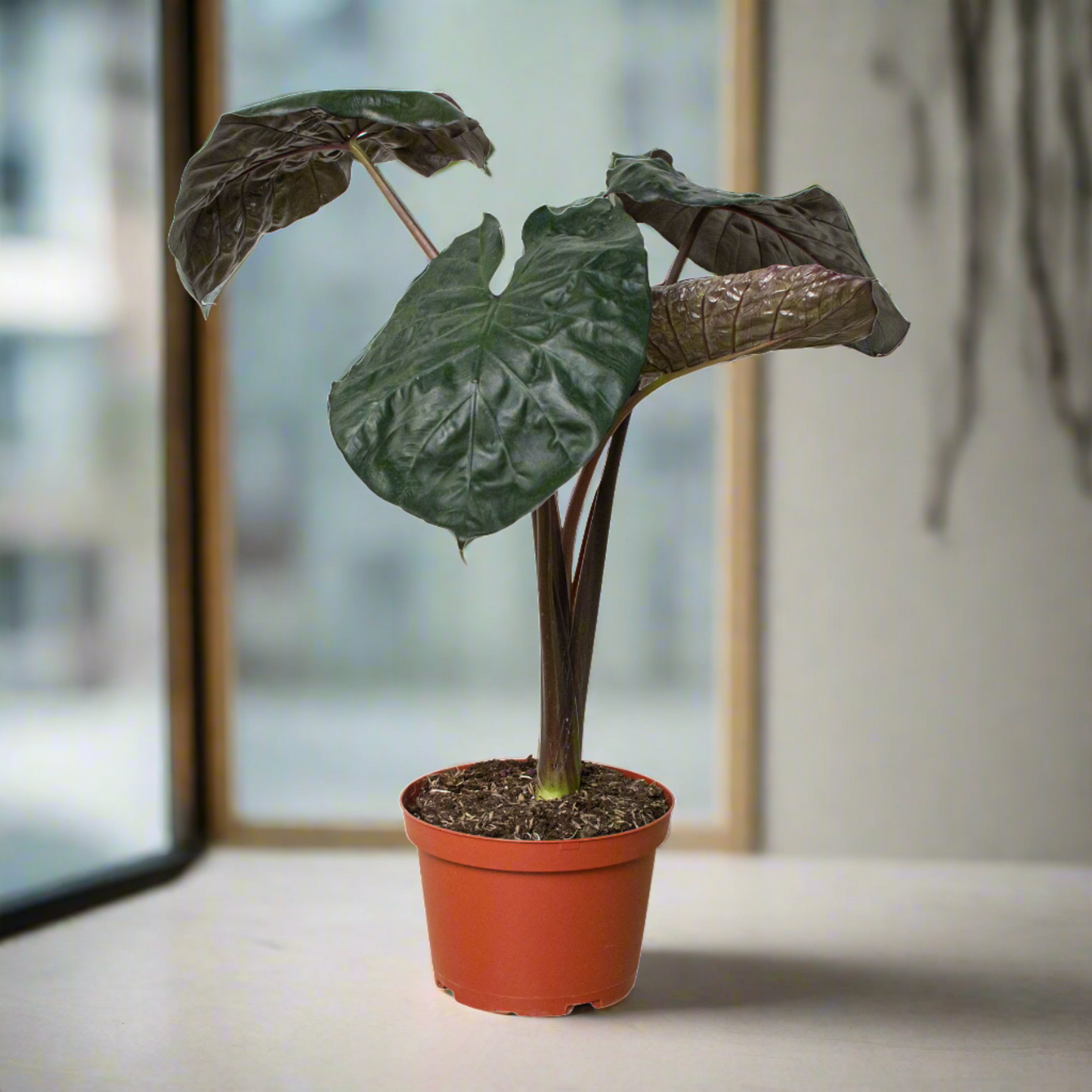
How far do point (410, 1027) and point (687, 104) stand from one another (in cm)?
143

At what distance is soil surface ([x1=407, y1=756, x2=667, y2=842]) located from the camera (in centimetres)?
125

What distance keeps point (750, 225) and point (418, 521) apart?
0.80m

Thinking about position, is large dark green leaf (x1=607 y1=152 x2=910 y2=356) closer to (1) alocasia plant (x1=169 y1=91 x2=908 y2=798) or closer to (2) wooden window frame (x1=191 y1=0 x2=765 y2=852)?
(1) alocasia plant (x1=169 y1=91 x2=908 y2=798)

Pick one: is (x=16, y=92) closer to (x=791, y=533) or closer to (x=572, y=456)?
Answer: (x=572, y=456)

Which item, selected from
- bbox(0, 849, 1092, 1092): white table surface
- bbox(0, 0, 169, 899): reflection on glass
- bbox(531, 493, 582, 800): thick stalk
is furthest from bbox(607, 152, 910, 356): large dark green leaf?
bbox(0, 0, 169, 899): reflection on glass

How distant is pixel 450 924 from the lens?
130cm

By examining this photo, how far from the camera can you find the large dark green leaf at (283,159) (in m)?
1.14

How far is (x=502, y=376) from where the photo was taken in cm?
102

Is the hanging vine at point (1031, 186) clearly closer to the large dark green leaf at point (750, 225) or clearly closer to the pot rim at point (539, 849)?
the large dark green leaf at point (750, 225)

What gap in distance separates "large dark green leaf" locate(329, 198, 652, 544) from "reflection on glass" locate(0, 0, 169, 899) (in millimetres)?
838

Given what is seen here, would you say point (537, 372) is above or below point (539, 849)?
above

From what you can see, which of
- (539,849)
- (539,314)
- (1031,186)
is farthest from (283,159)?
(1031,186)

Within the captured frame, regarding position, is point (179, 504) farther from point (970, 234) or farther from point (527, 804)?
point (970, 234)

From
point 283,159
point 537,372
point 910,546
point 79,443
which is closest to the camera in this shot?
point 537,372
